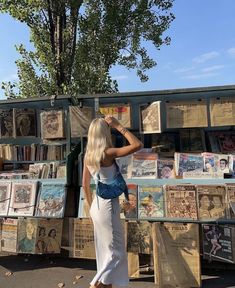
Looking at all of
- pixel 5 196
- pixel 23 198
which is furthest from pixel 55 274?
pixel 5 196

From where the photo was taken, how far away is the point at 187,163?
5551mm

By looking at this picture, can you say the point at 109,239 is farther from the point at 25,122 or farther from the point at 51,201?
the point at 25,122

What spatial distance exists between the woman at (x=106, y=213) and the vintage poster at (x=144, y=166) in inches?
66.2

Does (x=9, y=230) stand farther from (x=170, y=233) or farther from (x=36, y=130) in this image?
(x=170, y=233)

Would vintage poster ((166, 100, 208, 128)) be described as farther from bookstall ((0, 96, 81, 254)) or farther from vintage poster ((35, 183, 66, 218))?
vintage poster ((35, 183, 66, 218))

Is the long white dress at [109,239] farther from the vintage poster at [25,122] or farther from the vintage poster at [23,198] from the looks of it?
the vintage poster at [25,122]

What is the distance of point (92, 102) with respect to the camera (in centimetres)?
586

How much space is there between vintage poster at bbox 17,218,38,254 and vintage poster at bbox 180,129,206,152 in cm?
219

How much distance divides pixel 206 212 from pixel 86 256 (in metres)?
1.50

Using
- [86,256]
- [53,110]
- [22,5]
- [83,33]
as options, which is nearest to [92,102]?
[53,110]

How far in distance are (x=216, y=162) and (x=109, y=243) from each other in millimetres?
2179

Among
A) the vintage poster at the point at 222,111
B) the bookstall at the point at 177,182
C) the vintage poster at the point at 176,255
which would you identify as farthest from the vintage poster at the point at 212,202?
the vintage poster at the point at 222,111

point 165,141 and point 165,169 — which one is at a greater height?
point 165,141

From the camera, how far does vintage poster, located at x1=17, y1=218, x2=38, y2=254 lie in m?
5.59
